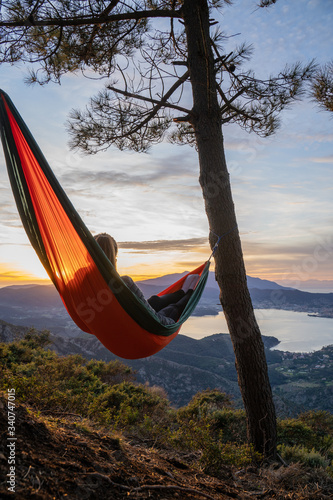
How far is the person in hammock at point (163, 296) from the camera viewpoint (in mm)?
1915

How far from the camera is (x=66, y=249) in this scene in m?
1.68

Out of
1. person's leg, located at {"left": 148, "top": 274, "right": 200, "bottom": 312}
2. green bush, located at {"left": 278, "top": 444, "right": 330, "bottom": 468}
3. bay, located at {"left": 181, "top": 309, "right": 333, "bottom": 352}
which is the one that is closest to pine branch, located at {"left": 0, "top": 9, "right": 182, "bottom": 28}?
person's leg, located at {"left": 148, "top": 274, "right": 200, "bottom": 312}

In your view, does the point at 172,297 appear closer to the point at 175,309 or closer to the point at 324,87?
the point at 175,309

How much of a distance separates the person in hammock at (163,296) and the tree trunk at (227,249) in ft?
0.90

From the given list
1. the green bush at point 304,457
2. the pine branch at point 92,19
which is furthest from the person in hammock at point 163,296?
the pine branch at point 92,19

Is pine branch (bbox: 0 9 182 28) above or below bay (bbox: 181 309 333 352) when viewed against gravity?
above

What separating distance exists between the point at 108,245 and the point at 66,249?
30cm

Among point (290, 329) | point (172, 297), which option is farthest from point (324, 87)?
point (290, 329)

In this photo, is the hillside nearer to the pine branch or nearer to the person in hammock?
the person in hammock

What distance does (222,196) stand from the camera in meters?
2.32

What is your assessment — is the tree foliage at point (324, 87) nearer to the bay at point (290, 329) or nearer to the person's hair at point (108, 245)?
the person's hair at point (108, 245)

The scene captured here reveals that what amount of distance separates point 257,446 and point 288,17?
351 centimetres

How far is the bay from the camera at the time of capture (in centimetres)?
1640

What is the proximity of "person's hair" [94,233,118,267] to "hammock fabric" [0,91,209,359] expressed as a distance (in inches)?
10.1
